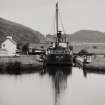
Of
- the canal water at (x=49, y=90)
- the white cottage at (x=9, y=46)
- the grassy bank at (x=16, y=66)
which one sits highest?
the white cottage at (x=9, y=46)

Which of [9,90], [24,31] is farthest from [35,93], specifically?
[24,31]

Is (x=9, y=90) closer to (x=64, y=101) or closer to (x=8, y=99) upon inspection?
(x=8, y=99)

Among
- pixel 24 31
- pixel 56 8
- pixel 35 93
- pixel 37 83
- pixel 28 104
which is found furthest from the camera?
pixel 24 31

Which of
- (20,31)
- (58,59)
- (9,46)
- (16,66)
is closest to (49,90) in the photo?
(16,66)

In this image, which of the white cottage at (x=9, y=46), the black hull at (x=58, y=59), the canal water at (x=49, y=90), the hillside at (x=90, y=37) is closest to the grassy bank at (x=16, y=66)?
the canal water at (x=49, y=90)

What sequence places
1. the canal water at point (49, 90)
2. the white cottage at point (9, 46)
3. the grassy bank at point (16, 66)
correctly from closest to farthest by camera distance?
1. the canal water at point (49, 90)
2. the grassy bank at point (16, 66)
3. the white cottage at point (9, 46)

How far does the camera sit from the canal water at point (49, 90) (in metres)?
12.8

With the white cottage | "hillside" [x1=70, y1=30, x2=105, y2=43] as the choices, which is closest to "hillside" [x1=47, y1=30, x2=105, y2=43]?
"hillside" [x1=70, y1=30, x2=105, y2=43]

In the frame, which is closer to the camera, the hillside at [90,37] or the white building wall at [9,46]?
the white building wall at [9,46]

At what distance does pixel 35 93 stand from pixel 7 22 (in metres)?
73.4

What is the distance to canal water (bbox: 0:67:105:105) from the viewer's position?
12.8 meters

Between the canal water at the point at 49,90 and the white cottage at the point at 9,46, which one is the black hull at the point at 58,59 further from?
the canal water at the point at 49,90

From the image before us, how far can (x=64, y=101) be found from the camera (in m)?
13.0

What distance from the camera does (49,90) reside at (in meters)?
15.7
